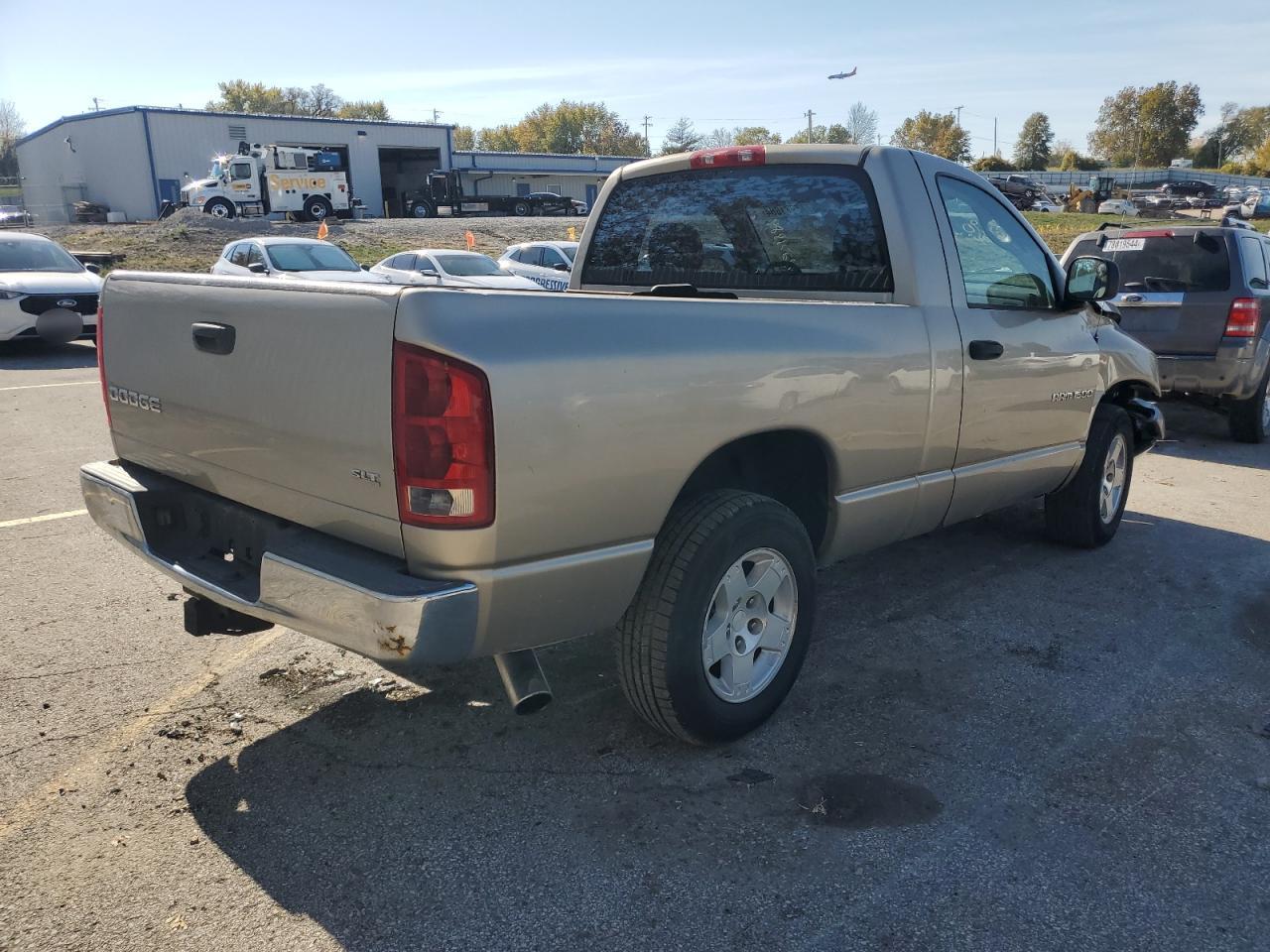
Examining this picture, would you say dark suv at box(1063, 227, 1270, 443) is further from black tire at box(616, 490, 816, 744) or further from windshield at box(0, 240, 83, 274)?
windshield at box(0, 240, 83, 274)

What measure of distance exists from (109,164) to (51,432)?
5406cm

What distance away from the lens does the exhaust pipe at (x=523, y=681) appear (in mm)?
2846

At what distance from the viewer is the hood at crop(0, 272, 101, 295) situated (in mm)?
13359

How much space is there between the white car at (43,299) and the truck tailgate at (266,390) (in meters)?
11.6

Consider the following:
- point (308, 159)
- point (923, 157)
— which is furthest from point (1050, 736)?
point (308, 159)

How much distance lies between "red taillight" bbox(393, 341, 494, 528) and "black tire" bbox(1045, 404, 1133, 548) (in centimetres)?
385

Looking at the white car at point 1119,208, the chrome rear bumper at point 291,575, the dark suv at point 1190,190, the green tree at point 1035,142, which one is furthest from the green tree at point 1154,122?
the chrome rear bumper at point 291,575

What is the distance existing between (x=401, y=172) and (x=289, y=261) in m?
47.3

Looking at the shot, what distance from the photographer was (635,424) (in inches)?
109

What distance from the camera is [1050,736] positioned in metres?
3.47

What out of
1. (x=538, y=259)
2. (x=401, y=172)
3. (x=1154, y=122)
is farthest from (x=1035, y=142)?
(x=538, y=259)

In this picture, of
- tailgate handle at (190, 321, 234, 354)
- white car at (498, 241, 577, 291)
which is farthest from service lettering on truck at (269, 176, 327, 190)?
tailgate handle at (190, 321, 234, 354)

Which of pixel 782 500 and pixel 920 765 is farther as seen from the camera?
pixel 782 500

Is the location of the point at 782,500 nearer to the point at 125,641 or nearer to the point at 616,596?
the point at 616,596
